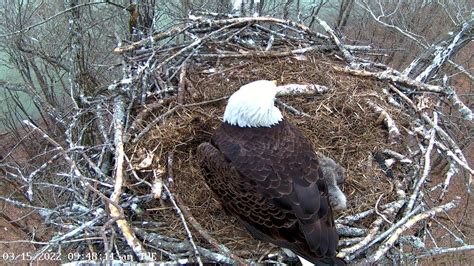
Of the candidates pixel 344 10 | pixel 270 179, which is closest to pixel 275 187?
pixel 270 179

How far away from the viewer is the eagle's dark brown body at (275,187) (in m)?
3.14

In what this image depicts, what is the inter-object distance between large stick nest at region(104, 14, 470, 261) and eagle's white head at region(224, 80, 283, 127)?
608 mm

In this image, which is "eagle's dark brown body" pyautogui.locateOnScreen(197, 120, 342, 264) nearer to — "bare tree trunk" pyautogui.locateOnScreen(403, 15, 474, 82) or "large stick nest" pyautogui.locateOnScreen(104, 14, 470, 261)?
"large stick nest" pyautogui.locateOnScreen(104, 14, 470, 261)

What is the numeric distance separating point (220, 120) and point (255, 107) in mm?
795

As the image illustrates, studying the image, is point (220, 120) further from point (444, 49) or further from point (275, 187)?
point (444, 49)

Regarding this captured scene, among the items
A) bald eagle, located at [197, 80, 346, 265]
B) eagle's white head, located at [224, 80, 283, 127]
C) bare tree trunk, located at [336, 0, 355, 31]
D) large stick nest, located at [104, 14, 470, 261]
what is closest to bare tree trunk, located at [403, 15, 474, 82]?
large stick nest, located at [104, 14, 470, 261]

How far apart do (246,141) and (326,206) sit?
0.72 meters

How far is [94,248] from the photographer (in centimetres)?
329

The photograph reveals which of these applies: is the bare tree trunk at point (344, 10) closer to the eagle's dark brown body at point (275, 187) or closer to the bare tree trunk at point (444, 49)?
the bare tree trunk at point (444, 49)

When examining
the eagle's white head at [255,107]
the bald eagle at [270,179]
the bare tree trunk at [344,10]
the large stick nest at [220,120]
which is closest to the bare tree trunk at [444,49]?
the large stick nest at [220,120]

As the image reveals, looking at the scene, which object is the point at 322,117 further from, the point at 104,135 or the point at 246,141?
the point at 104,135

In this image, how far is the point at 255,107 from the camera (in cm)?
358

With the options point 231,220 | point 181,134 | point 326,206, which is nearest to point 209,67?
point 181,134

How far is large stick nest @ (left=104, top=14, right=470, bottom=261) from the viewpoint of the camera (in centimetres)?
349
